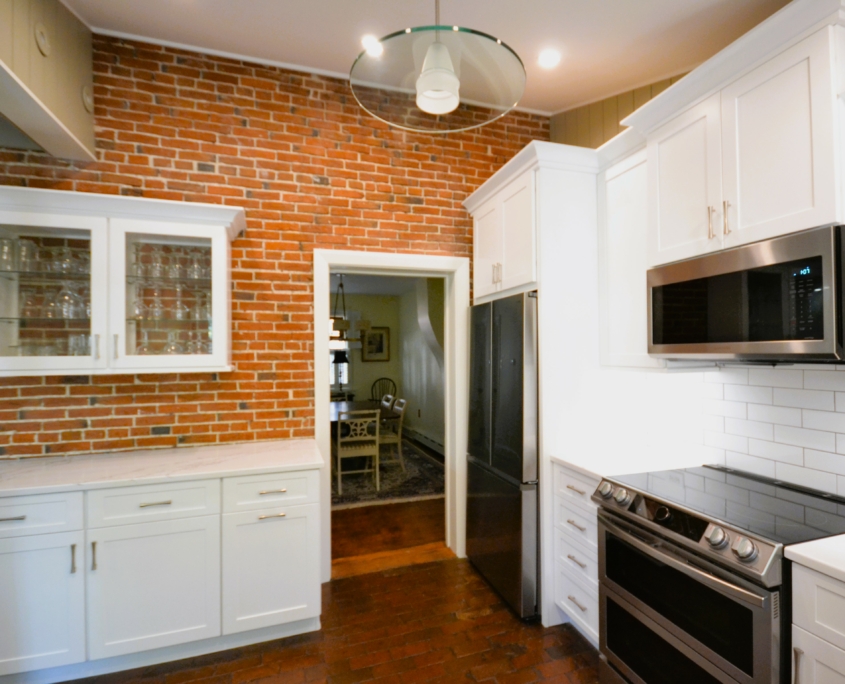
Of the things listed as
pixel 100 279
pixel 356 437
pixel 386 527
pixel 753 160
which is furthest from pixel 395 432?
pixel 753 160

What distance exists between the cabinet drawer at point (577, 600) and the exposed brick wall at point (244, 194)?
1714 mm

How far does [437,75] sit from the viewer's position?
1364 mm

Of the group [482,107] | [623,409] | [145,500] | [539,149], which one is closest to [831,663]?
[623,409]

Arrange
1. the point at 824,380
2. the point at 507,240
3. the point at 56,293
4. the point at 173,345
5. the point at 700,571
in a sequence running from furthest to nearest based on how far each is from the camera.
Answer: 1. the point at 507,240
2. the point at 173,345
3. the point at 56,293
4. the point at 824,380
5. the point at 700,571

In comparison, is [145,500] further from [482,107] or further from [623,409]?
[623,409]

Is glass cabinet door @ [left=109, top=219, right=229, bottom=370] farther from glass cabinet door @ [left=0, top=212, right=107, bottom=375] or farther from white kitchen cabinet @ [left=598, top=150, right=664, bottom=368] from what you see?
white kitchen cabinet @ [left=598, top=150, right=664, bottom=368]

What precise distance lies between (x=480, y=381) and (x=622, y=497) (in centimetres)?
125

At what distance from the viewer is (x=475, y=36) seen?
1.28 meters

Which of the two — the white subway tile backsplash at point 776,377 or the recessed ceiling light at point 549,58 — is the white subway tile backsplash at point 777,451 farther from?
the recessed ceiling light at point 549,58

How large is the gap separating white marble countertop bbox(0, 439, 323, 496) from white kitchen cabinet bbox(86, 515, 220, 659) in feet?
0.73

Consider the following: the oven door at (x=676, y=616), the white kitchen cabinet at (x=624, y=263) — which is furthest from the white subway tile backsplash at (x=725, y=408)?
the oven door at (x=676, y=616)

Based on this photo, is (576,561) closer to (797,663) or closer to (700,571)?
(700,571)

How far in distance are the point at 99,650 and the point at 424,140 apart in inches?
133

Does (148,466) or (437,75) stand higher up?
(437,75)
